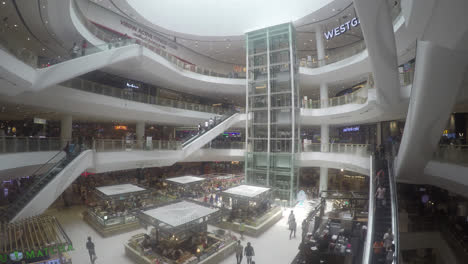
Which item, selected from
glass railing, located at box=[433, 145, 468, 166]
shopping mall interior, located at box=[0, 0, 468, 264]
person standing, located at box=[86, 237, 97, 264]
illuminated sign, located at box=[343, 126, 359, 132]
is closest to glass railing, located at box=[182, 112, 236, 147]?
shopping mall interior, located at box=[0, 0, 468, 264]

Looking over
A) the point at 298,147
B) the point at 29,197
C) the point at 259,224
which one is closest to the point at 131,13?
the point at 29,197

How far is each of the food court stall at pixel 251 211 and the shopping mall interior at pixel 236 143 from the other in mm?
122

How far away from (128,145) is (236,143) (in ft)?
39.6

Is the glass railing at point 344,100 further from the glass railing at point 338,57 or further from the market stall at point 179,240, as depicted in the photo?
the market stall at point 179,240

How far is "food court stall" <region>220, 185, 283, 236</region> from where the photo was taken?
15.0 metres

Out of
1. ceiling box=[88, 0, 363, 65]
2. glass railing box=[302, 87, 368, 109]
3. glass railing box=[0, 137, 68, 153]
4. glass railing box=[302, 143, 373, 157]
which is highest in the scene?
A: ceiling box=[88, 0, 363, 65]

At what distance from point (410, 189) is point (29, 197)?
2519 cm

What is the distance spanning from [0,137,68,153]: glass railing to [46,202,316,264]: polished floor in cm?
495

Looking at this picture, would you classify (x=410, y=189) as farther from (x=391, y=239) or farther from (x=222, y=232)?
(x=222, y=232)

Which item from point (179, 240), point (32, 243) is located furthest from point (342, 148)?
point (32, 243)

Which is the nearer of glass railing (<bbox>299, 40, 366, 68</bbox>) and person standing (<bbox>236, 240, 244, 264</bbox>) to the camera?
person standing (<bbox>236, 240, 244, 264</bbox>)

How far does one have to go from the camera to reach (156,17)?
23.9m

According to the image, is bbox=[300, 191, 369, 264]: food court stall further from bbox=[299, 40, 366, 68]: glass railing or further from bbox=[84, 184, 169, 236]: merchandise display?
bbox=[299, 40, 366, 68]: glass railing

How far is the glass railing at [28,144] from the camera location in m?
10.7
